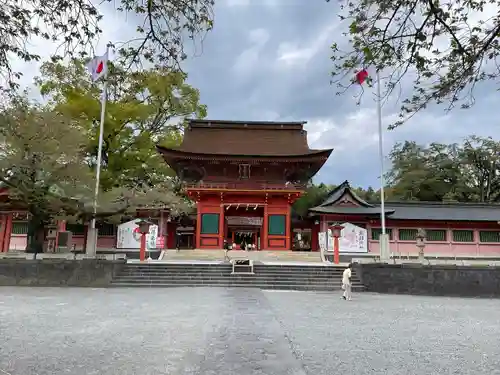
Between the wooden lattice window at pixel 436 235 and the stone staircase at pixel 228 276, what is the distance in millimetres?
9929

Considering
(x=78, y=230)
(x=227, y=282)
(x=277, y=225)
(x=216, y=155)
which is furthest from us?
(x=216, y=155)

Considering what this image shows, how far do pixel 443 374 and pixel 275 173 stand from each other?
23.5 metres

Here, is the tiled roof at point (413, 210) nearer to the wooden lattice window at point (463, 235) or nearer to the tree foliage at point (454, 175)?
the wooden lattice window at point (463, 235)

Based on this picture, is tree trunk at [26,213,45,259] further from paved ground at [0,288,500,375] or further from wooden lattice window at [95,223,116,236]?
wooden lattice window at [95,223,116,236]

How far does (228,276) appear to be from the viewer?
17797 millimetres

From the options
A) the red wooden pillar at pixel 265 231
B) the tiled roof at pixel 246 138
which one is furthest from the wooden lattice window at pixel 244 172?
the red wooden pillar at pixel 265 231

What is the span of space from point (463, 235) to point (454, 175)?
1875 cm

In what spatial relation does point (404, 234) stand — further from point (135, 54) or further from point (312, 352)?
point (135, 54)

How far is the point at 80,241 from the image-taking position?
85.9ft

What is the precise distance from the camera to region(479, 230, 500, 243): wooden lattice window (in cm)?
2564

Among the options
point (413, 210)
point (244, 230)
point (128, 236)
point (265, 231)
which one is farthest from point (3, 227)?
point (413, 210)

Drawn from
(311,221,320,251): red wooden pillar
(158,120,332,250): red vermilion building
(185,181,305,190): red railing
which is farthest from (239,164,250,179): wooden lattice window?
(311,221,320,251): red wooden pillar

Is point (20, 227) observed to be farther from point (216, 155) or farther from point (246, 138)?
point (246, 138)

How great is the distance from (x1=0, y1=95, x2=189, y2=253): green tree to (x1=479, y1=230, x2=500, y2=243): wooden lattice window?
20.3 metres
